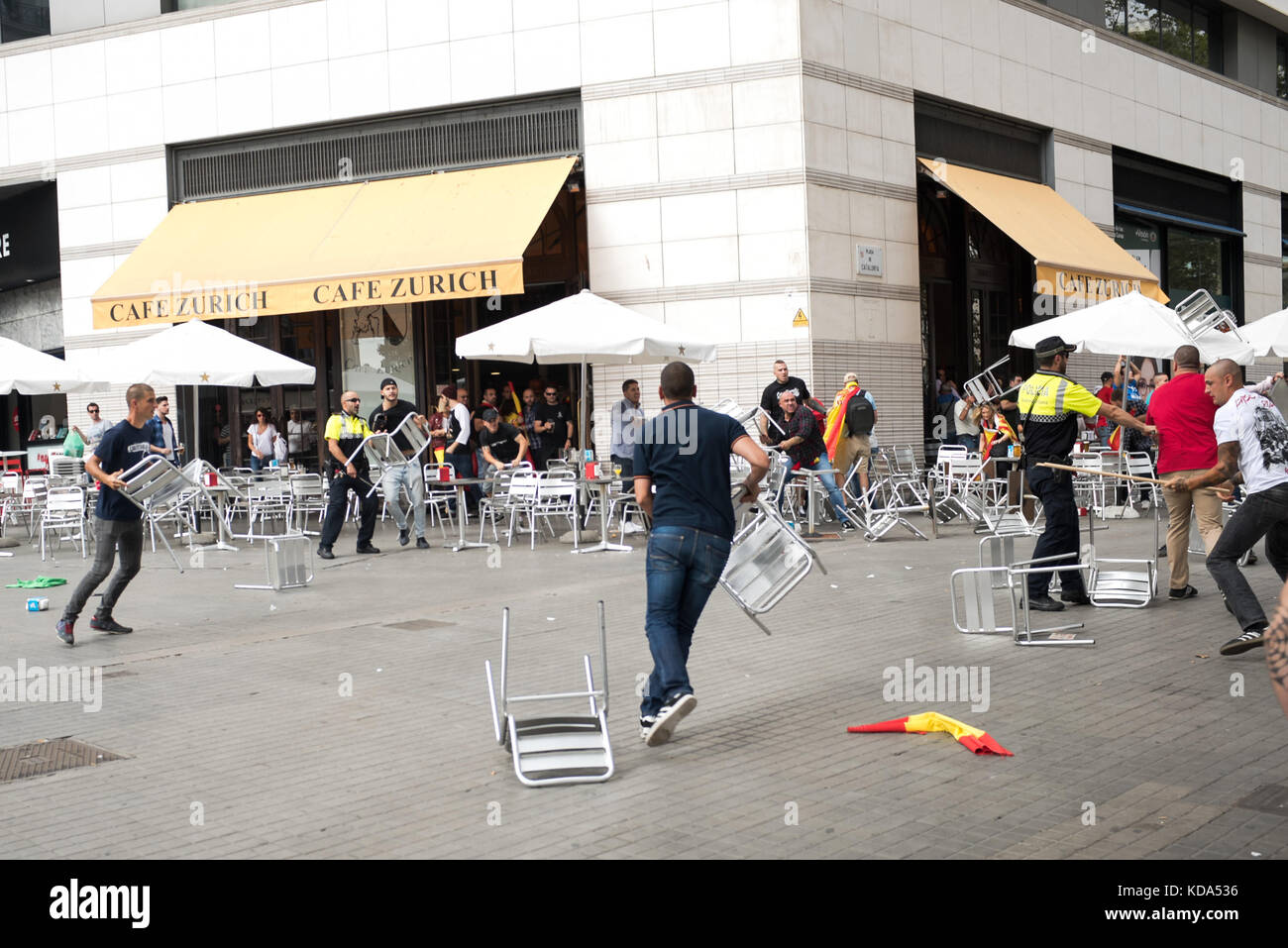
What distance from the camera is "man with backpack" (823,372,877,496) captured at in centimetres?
1648

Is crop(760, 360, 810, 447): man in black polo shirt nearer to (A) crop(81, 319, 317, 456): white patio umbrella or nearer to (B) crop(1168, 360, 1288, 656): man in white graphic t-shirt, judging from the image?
(A) crop(81, 319, 317, 456): white patio umbrella

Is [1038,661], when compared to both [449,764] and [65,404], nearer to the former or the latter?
[449,764]

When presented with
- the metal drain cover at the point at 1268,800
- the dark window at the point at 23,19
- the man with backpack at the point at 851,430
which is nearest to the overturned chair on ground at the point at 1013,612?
the metal drain cover at the point at 1268,800

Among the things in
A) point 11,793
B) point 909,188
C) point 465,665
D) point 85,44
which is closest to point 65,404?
point 85,44

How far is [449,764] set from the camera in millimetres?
6062

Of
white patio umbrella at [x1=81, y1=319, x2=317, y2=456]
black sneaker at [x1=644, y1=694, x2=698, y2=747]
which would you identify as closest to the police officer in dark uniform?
white patio umbrella at [x1=81, y1=319, x2=317, y2=456]

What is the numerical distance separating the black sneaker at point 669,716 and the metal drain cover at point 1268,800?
2.40 metres

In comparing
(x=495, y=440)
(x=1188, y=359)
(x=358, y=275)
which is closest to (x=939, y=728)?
(x=1188, y=359)

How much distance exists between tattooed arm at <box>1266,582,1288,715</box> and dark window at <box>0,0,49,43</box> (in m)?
25.3

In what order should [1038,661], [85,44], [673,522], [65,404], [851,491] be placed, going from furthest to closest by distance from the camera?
[65,404]
[85,44]
[851,491]
[1038,661]
[673,522]

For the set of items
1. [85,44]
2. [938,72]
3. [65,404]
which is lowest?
[65,404]

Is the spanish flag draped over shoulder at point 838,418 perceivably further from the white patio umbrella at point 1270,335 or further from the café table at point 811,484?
the white patio umbrella at point 1270,335

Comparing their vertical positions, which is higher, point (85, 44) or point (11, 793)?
point (85, 44)

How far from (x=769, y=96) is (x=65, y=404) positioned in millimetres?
16455
